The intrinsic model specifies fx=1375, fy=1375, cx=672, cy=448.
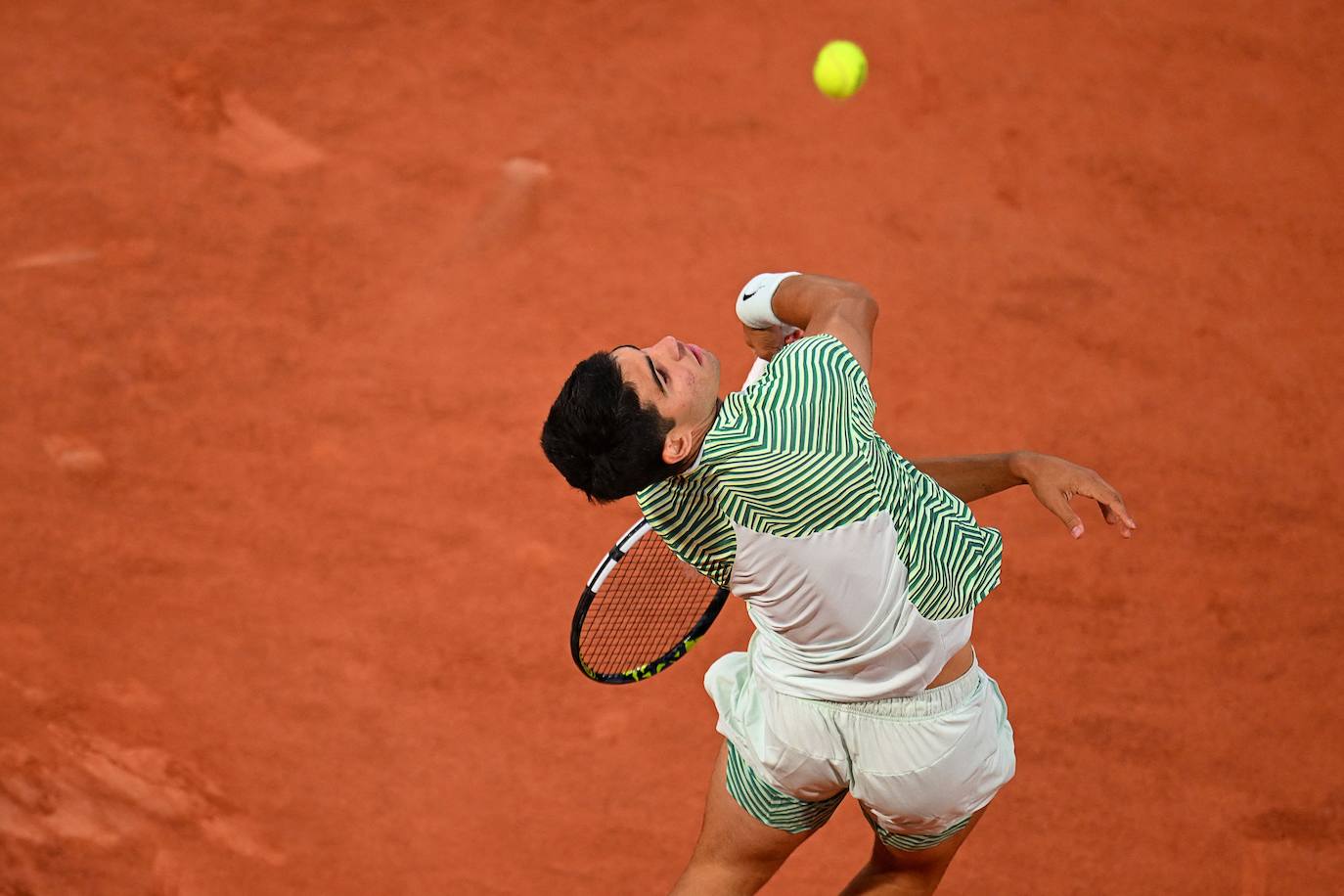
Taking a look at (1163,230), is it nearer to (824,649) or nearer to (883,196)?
(883,196)

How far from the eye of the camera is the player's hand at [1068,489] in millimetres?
2574

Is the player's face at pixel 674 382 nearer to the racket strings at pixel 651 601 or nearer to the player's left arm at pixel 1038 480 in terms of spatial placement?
the player's left arm at pixel 1038 480

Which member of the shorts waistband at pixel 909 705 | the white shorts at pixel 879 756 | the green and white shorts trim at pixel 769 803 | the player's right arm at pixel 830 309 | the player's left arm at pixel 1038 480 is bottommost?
the green and white shorts trim at pixel 769 803

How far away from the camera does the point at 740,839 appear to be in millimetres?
2762

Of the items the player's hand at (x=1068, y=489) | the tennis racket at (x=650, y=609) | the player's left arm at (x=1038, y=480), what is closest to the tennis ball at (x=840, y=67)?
the tennis racket at (x=650, y=609)

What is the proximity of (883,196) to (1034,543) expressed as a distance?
4.86 feet

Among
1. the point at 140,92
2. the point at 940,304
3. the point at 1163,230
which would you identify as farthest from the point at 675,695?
the point at 140,92

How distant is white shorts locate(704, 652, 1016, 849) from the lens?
8.55ft

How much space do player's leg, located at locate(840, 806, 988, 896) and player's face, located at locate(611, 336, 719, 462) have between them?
3.38 ft

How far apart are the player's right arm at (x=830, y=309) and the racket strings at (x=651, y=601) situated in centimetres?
65

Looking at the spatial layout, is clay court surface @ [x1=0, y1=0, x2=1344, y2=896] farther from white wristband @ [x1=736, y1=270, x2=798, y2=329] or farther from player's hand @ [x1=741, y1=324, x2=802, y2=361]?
white wristband @ [x1=736, y1=270, x2=798, y2=329]

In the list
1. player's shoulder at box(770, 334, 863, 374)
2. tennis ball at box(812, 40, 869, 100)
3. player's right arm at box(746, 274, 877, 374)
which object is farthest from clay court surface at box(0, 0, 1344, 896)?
player's shoulder at box(770, 334, 863, 374)

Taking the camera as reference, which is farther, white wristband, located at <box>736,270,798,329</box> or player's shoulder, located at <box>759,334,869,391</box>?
white wristband, located at <box>736,270,798,329</box>

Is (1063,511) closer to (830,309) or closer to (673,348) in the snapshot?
(830,309)
